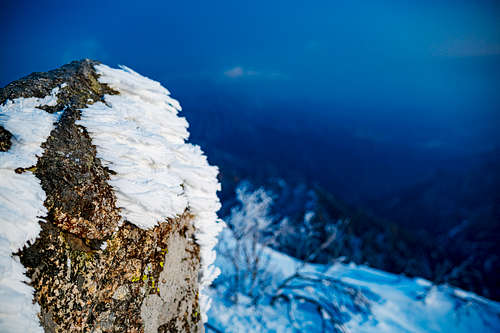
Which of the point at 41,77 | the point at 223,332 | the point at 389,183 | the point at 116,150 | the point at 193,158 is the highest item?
the point at 389,183

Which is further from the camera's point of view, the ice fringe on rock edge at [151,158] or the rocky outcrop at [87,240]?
the ice fringe on rock edge at [151,158]

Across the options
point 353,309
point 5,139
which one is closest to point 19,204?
point 5,139

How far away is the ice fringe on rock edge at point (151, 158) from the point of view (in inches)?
60.0

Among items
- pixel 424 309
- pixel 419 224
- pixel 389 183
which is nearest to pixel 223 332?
pixel 424 309

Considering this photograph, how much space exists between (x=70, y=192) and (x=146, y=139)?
1.98 ft

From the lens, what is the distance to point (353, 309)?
516 centimetres

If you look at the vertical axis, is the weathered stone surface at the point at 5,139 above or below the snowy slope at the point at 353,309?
above

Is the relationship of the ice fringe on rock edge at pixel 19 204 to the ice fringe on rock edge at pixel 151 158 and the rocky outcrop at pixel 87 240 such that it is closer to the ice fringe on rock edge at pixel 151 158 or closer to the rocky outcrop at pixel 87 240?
the rocky outcrop at pixel 87 240

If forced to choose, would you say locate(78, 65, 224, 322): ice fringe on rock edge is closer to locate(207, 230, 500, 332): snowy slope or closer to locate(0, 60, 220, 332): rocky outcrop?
locate(0, 60, 220, 332): rocky outcrop

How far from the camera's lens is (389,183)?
114 m

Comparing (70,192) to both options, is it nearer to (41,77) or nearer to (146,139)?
(146,139)

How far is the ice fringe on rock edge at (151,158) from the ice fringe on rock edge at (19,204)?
27 cm

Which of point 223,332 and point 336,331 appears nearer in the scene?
point 223,332

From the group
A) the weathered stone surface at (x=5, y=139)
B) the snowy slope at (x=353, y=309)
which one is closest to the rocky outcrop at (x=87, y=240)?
the weathered stone surface at (x=5, y=139)
